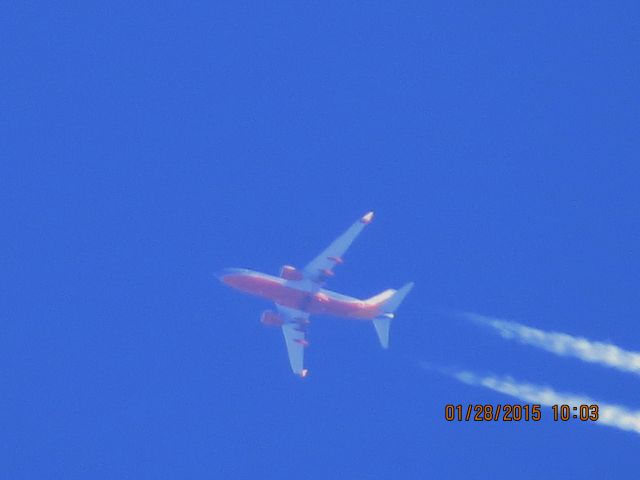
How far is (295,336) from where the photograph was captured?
7050 centimetres

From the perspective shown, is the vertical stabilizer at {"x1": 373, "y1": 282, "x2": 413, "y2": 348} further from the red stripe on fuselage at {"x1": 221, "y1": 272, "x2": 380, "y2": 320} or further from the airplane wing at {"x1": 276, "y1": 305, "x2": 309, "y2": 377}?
the airplane wing at {"x1": 276, "y1": 305, "x2": 309, "y2": 377}

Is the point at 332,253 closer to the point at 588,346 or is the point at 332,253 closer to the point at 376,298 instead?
the point at 376,298

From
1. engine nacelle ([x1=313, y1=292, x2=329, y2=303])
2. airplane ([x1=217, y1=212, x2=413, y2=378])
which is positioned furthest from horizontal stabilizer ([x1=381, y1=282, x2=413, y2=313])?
engine nacelle ([x1=313, y1=292, x2=329, y2=303])

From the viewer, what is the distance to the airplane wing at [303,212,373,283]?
6519cm

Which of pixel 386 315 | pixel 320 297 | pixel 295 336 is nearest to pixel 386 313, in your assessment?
pixel 386 315

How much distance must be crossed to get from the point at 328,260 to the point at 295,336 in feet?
25.0

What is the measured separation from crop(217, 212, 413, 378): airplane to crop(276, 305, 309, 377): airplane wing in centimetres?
114

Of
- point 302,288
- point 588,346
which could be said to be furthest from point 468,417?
point 302,288

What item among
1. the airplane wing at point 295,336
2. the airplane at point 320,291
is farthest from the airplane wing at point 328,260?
the airplane wing at point 295,336

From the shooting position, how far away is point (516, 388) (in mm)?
68938

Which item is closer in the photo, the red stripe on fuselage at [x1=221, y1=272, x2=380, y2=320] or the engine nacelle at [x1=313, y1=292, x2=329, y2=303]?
the red stripe on fuselage at [x1=221, y1=272, x2=380, y2=320]

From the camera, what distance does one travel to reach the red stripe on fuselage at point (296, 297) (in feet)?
215

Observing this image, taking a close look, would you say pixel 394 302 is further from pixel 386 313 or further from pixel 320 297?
pixel 320 297

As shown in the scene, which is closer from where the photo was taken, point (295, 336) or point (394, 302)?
point (394, 302)
